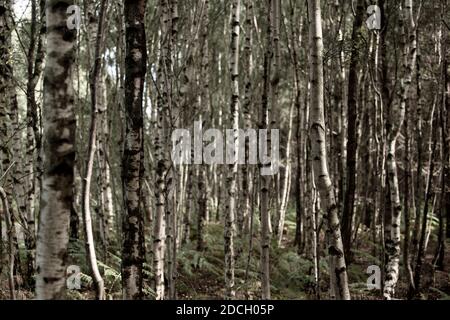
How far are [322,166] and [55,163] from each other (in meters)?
2.11

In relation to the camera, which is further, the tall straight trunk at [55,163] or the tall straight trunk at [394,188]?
the tall straight trunk at [394,188]

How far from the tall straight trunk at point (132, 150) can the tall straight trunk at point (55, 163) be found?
922 millimetres

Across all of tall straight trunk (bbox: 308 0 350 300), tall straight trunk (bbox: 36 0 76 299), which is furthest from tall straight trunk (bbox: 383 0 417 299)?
tall straight trunk (bbox: 36 0 76 299)

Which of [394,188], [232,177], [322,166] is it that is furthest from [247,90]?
[322,166]

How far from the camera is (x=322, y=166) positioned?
3691mm

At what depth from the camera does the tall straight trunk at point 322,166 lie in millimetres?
3674

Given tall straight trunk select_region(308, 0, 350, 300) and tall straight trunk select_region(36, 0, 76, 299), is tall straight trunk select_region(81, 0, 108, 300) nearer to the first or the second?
tall straight trunk select_region(36, 0, 76, 299)

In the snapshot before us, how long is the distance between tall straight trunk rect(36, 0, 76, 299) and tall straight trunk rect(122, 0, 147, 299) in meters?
0.92

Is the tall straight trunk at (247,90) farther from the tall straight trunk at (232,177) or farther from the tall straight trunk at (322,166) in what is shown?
the tall straight trunk at (322,166)

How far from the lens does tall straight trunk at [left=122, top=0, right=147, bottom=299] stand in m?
3.55

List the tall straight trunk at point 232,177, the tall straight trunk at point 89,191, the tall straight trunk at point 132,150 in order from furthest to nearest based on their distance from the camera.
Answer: the tall straight trunk at point 232,177 → the tall straight trunk at point 132,150 → the tall straight trunk at point 89,191

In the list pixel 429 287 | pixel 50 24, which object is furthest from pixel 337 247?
pixel 429 287

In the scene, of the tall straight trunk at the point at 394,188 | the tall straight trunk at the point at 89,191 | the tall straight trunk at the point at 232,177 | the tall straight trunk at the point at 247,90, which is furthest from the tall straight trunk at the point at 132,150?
the tall straight trunk at the point at 247,90
